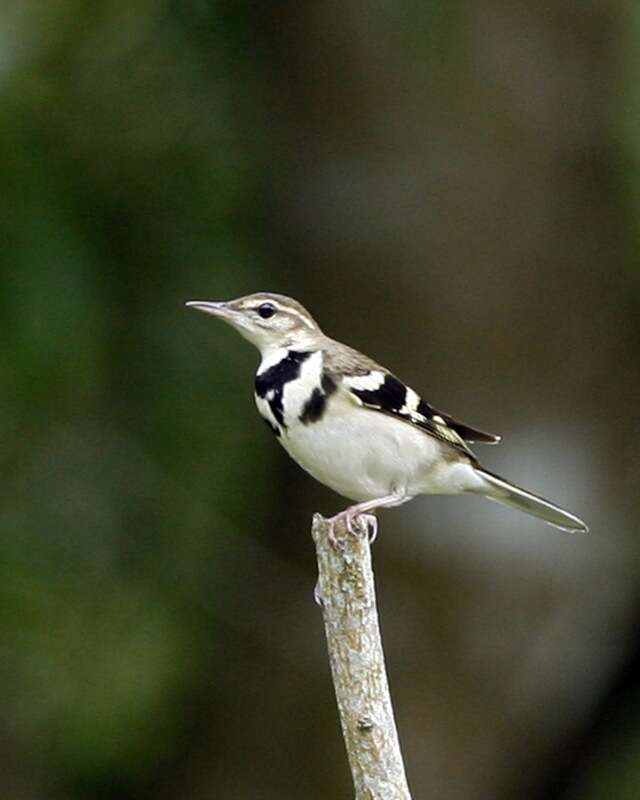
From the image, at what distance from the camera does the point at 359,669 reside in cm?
397

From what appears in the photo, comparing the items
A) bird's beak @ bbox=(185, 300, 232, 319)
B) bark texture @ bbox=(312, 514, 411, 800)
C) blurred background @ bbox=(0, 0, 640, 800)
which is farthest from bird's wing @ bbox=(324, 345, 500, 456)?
blurred background @ bbox=(0, 0, 640, 800)

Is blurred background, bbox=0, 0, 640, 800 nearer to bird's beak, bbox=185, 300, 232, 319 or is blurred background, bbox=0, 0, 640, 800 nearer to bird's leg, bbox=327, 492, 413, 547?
bird's beak, bbox=185, 300, 232, 319

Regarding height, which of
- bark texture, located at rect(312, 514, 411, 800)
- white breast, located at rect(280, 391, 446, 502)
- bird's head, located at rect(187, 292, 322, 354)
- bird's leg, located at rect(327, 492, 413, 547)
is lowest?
bark texture, located at rect(312, 514, 411, 800)

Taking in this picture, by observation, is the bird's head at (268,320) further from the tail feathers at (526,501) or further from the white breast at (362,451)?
the tail feathers at (526,501)

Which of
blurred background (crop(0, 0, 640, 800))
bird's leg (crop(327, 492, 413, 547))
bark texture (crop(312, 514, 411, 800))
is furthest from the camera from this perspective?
blurred background (crop(0, 0, 640, 800))

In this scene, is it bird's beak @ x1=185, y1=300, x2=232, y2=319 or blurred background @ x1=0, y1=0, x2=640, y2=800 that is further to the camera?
blurred background @ x1=0, y1=0, x2=640, y2=800

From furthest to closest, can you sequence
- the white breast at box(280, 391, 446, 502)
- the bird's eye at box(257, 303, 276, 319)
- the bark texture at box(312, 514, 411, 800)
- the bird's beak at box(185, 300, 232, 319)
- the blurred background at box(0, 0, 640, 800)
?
the blurred background at box(0, 0, 640, 800)
the bird's eye at box(257, 303, 276, 319)
the bird's beak at box(185, 300, 232, 319)
the white breast at box(280, 391, 446, 502)
the bark texture at box(312, 514, 411, 800)

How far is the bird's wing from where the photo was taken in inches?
199

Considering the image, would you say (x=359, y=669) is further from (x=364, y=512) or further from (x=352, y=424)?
(x=352, y=424)

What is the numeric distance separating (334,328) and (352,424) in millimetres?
2496

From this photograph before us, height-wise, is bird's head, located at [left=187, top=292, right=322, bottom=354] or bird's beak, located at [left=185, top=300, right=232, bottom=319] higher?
bird's head, located at [left=187, top=292, right=322, bottom=354]

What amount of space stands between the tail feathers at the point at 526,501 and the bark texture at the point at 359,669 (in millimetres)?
1401

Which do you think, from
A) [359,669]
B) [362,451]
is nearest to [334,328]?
[362,451]

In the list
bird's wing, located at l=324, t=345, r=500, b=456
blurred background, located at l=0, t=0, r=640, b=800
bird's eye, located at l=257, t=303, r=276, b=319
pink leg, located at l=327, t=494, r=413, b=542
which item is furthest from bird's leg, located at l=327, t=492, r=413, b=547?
blurred background, located at l=0, t=0, r=640, b=800
